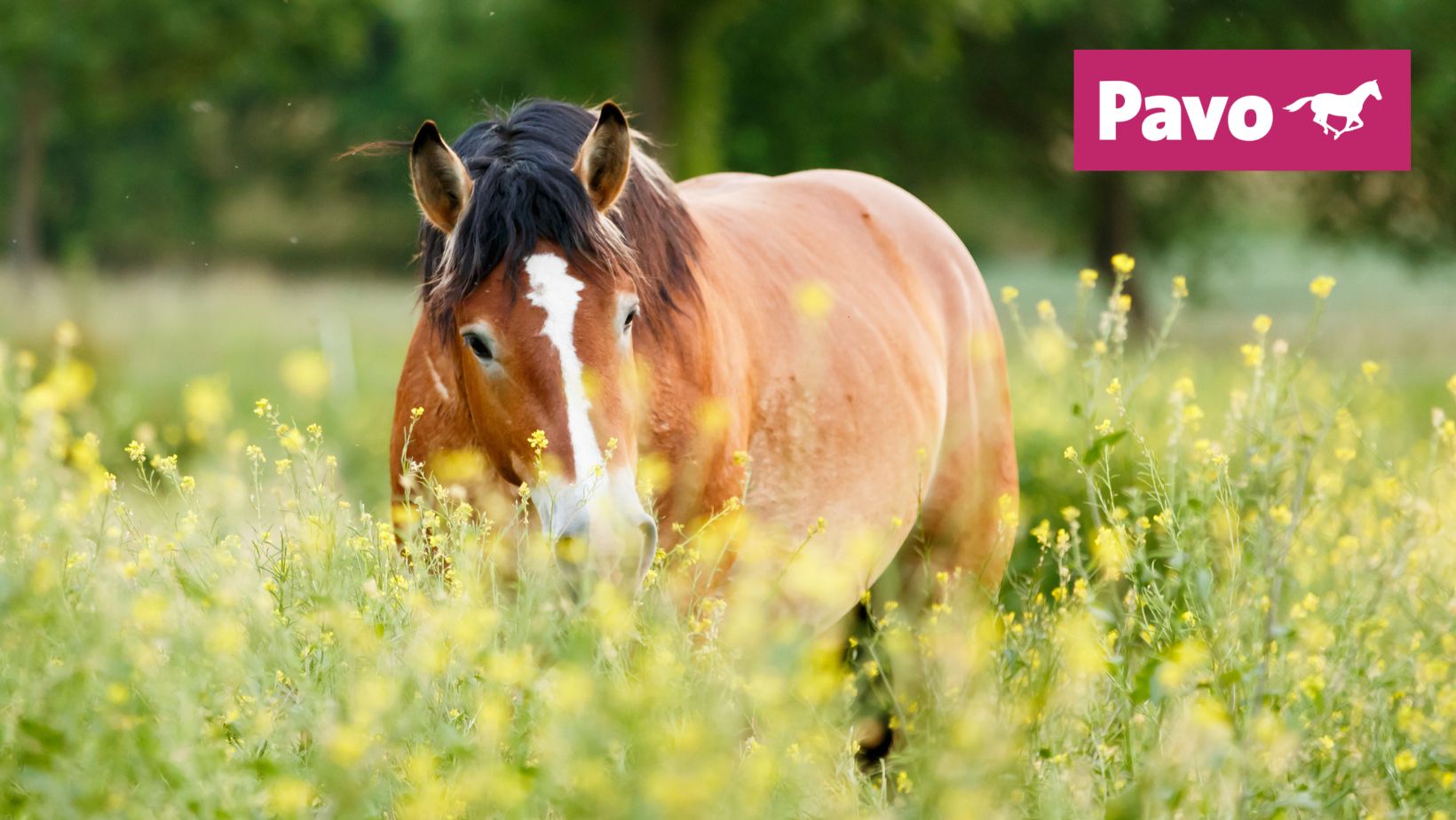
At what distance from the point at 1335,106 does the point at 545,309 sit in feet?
18.6

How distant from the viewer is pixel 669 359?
11.7 feet

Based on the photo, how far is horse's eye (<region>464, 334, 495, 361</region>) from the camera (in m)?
3.24

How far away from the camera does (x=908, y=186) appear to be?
2269cm

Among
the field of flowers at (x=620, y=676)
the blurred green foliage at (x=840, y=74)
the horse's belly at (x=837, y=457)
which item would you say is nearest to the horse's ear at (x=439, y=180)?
the field of flowers at (x=620, y=676)

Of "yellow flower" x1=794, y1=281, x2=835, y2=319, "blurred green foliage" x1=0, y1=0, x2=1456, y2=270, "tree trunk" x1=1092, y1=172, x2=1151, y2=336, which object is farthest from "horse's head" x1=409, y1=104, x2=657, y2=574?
"tree trunk" x1=1092, y1=172, x2=1151, y2=336

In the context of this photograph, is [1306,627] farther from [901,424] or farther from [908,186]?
[908,186]

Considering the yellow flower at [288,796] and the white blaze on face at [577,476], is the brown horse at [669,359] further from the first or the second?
→ the yellow flower at [288,796]

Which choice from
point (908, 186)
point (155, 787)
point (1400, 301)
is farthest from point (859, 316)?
point (1400, 301)

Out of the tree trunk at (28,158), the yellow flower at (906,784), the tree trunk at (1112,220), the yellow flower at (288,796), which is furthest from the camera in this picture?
the tree trunk at (28,158)

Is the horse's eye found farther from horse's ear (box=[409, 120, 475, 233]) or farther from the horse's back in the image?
the horse's back

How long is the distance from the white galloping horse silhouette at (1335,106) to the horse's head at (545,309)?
5188 millimetres

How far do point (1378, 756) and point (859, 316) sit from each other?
2119mm

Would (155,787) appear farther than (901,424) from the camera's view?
No

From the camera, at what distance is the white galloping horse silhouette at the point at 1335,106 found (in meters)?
7.39
